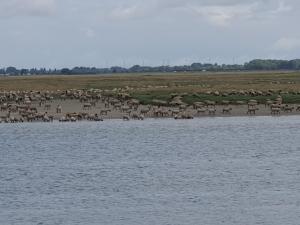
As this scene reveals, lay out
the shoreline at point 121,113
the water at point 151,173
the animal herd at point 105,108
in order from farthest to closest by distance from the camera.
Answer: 1. the animal herd at point 105,108
2. the shoreline at point 121,113
3. the water at point 151,173

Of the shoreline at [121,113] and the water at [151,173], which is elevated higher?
the shoreline at [121,113]

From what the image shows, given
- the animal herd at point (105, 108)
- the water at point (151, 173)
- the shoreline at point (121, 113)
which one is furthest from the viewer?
the animal herd at point (105, 108)

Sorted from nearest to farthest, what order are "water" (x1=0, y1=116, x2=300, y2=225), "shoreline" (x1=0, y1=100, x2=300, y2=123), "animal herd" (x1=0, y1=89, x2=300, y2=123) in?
"water" (x1=0, y1=116, x2=300, y2=225), "shoreline" (x1=0, y1=100, x2=300, y2=123), "animal herd" (x1=0, y1=89, x2=300, y2=123)

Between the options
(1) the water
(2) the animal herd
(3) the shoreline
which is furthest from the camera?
(2) the animal herd

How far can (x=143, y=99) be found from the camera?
6384 centimetres

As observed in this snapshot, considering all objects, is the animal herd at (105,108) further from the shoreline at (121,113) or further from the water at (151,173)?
the water at (151,173)

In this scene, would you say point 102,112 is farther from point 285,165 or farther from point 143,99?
point 285,165

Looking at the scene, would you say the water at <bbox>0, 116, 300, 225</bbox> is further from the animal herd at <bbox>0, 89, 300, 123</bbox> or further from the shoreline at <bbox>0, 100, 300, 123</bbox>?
the animal herd at <bbox>0, 89, 300, 123</bbox>

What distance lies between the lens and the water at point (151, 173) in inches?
989

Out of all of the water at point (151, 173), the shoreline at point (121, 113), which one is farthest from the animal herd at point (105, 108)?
the water at point (151, 173)

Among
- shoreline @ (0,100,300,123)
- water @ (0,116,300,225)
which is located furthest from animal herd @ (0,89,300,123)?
water @ (0,116,300,225)

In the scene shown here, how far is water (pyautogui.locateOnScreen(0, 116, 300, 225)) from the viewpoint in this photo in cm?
2511

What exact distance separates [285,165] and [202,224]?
12.3m

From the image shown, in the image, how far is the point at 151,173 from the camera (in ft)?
111
